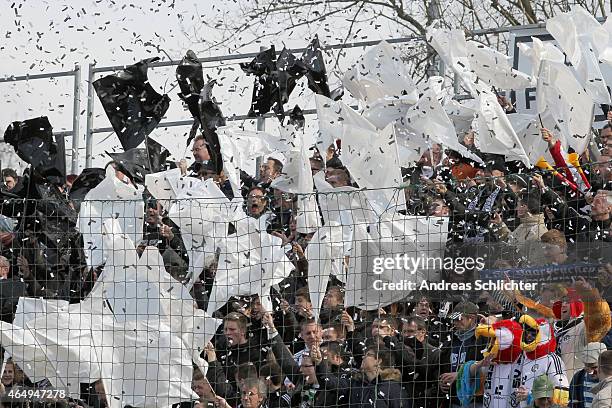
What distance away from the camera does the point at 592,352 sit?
25.9 feet

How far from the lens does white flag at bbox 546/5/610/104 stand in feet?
31.4

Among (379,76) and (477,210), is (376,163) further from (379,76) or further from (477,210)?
(379,76)

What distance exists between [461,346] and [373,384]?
0.57 metres

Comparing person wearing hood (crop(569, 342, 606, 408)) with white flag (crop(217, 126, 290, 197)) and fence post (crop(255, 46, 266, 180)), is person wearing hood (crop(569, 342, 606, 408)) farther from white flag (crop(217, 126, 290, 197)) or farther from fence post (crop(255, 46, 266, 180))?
fence post (crop(255, 46, 266, 180))

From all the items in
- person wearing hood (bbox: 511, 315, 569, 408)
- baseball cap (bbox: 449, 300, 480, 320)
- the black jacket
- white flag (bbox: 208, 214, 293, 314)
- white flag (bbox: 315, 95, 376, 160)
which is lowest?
the black jacket

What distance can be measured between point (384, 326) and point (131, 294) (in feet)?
5.39

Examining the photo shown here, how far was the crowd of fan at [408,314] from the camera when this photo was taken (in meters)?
8.16

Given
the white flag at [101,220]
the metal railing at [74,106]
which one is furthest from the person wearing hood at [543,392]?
the metal railing at [74,106]

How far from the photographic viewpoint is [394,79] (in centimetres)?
1022

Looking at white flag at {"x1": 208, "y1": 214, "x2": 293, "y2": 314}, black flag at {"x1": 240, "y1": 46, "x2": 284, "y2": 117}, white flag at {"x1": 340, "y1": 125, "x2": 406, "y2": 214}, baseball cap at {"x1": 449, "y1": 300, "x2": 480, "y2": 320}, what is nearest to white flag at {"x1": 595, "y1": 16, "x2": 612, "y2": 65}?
white flag at {"x1": 340, "y1": 125, "x2": 406, "y2": 214}

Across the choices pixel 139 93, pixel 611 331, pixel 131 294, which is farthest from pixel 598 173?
pixel 139 93

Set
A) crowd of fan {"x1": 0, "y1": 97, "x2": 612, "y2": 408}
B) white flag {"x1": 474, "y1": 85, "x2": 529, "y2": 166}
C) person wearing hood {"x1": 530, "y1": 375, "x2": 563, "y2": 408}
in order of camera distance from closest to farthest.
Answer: person wearing hood {"x1": 530, "y1": 375, "x2": 563, "y2": 408}, crowd of fan {"x1": 0, "y1": 97, "x2": 612, "y2": 408}, white flag {"x1": 474, "y1": 85, "x2": 529, "y2": 166}

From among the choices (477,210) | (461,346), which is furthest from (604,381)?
(477,210)

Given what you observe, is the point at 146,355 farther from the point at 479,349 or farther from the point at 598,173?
the point at 598,173
